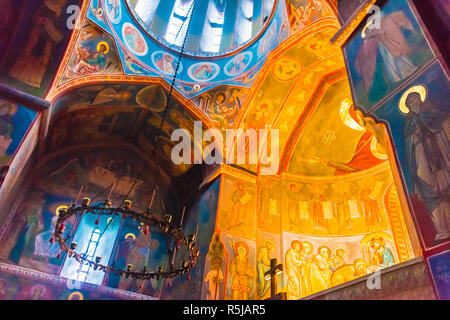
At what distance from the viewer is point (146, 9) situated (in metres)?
11.4

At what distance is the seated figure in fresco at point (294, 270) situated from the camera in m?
8.05

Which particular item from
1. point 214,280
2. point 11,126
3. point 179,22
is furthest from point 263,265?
point 179,22

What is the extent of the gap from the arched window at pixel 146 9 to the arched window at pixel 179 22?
700 mm

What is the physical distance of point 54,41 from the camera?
748cm

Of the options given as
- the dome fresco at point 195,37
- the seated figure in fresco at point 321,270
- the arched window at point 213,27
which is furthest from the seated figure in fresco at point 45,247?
the arched window at point 213,27

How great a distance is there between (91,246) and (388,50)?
33.4 ft

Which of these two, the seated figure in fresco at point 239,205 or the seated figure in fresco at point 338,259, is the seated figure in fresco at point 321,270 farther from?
the seated figure in fresco at point 239,205

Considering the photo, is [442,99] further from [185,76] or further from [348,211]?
[185,76]

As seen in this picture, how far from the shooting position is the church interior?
623cm

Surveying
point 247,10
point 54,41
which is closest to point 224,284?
point 54,41

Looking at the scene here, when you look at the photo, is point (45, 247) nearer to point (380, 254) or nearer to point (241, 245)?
point (241, 245)

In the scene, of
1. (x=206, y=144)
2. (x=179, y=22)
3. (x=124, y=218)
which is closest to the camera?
(x=124, y=218)

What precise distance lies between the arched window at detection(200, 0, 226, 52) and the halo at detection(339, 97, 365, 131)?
507cm

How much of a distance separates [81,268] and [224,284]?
5.34 m
